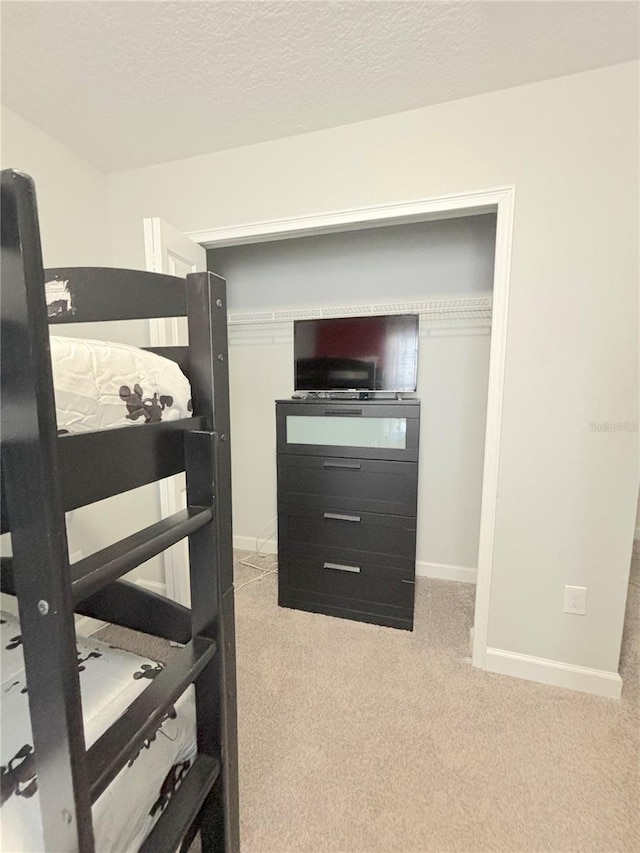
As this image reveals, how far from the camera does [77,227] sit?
180 cm

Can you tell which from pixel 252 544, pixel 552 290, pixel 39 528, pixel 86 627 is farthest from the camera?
pixel 252 544

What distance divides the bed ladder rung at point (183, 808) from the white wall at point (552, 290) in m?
1.27

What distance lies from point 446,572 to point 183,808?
1971 millimetres

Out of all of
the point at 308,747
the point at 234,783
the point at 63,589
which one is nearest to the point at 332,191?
the point at 63,589

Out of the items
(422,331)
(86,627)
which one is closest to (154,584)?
(86,627)

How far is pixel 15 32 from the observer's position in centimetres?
117

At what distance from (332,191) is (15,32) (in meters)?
1.13

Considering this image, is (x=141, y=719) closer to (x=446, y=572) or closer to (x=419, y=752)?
(x=419, y=752)

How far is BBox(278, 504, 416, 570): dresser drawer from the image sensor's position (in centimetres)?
183

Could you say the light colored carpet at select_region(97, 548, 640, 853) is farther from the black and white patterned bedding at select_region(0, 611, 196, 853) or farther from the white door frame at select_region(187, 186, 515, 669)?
the black and white patterned bedding at select_region(0, 611, 196, 853)

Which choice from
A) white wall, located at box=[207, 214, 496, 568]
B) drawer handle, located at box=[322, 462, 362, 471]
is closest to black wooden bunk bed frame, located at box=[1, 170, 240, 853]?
drawer handle, located at box=[322, 462, 362, 471]

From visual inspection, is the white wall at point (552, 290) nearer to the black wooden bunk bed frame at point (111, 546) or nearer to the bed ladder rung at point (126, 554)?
the black wooden bunk bed frame at point (111, 546)

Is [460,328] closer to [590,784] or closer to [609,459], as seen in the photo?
[609,459]

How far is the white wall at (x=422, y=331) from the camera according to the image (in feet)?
7.21
